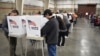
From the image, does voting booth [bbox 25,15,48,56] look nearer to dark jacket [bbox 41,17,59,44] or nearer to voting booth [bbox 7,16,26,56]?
dark jacket [bbox 41,17,59,44]

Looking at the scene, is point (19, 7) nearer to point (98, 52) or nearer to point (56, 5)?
point (98, 52)

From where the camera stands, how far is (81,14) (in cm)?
4225

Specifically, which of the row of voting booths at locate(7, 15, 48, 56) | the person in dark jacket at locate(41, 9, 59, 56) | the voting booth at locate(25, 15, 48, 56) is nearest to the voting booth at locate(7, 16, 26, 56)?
the row of voting booths at locate(7, 15, 48, 56)

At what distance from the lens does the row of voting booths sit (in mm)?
5578

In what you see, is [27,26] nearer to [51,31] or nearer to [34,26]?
[34,26]

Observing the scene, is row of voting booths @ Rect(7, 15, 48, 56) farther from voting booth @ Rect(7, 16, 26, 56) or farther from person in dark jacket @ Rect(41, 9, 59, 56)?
person in dark jacket @ Rect(41, 9, 59, 56)

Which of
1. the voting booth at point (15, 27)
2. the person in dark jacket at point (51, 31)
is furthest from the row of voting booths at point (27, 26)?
the person in dark jacket at point (51, 31)

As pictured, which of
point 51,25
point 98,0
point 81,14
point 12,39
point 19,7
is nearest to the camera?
point 51,25

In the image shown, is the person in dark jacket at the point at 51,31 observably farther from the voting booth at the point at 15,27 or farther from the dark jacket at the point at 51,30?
the voting booth at the point at 15,27

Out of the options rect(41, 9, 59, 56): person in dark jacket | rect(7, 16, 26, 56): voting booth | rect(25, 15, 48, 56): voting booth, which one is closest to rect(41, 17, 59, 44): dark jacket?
rect(41, 9, 59, 56): person in dark jacket

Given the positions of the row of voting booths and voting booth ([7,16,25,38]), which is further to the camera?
voting booth ([7,16,25,38])

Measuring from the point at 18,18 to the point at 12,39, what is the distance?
80cm

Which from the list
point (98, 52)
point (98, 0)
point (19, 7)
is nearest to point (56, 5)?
point (98, 0)

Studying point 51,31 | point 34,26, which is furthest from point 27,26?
point 51,31
